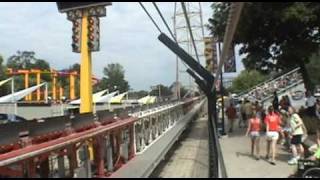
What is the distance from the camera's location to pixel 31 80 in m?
92.3

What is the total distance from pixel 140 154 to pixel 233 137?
35.4 feet

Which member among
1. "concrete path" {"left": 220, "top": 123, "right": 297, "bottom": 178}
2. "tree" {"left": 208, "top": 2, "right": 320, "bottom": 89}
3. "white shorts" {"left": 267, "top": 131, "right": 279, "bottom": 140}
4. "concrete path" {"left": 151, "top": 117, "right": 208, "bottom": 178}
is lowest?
"concrete path" {"left": 151, "top": 117, "right": 208, "bottom": 178}

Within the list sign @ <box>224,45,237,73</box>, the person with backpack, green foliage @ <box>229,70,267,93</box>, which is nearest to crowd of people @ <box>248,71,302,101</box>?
sign @ <box>224,45,237,73</box>

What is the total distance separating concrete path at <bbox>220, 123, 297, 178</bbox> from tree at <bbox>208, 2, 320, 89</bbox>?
4.90 metres

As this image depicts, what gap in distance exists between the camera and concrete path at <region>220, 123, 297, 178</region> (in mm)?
15163

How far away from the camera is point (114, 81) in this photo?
8956 centimetres

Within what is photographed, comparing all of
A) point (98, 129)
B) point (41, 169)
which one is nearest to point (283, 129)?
point (98, 129)

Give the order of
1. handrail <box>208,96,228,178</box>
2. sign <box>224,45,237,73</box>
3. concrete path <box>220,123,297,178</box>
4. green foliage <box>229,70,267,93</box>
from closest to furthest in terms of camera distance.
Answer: handrail <box>208,96,228,178</box>, concrete path <box>220,123,297,178</box>, sign <box>224,45,237,73</box>, green foliage <box>229,70,267,93</box>

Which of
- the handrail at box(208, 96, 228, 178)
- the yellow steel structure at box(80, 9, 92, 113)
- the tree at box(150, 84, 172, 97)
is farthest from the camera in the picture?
the tree at box(150, 84, 172, 97)

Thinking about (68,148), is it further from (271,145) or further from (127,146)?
(271,145)

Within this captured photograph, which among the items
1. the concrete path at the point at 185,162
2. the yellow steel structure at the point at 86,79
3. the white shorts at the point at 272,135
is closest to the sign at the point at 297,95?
the concrete path at the point at 185,162

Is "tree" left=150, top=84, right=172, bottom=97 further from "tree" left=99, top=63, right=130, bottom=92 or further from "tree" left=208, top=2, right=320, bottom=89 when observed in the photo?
"tree" left=208, top=2, right=320, bottom=89

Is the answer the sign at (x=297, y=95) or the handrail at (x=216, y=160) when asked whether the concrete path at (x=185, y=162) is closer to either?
the handrail at (x=216, y=160)

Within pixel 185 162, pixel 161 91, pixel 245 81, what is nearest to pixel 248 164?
pixel 185 162
